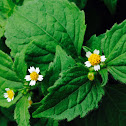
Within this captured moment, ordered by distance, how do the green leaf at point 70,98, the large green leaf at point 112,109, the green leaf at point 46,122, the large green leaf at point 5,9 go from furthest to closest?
the large green leaf at point 5,9, the large green leaf at point 112,109, the green leaf at point 46,122, the green leaf at point 70,98

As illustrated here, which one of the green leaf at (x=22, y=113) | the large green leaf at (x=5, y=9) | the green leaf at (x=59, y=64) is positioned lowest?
the green leaf at (x=22, y=113)

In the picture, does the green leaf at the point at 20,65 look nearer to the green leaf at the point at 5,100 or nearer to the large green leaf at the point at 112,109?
the green leaf at the point at 5,100

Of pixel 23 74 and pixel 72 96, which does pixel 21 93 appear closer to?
pixel 23 74

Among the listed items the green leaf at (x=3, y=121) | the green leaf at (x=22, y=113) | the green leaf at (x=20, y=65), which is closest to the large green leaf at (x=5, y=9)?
the green leaf at (x=20, y=65)

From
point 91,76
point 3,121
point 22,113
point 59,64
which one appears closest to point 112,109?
point 91,76

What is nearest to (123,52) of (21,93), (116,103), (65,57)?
(65,57)

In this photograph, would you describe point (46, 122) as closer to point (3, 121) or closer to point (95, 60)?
point (95, 60)

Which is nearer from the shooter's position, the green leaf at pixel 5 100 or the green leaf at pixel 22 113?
the green leaf at pixel 22 113
